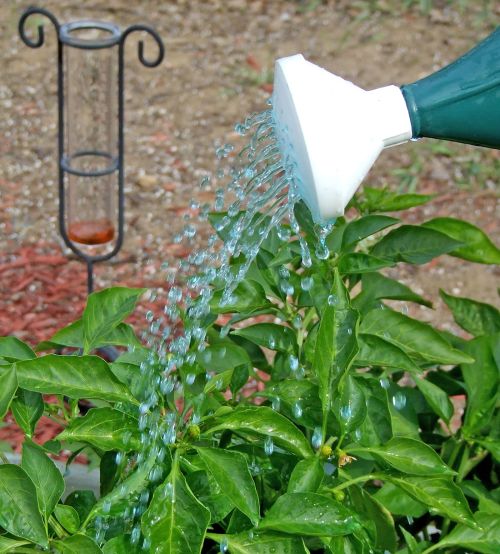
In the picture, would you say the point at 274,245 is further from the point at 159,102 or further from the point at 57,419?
the point at 159,102

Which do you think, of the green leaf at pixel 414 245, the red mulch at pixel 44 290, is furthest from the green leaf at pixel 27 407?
the red mulch at pixel 44 290

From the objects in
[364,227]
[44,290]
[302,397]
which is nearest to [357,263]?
[364,227]

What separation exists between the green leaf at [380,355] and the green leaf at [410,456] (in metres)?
0.12

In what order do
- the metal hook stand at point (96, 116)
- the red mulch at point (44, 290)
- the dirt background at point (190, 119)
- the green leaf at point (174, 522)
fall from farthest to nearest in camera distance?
the dirt background at point (190, 119) → the red mulch at point (44, 290) → the metal hook stand at point (96, 116) → the green leaf at point (174, 522)

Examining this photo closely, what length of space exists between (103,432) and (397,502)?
0.42 meters

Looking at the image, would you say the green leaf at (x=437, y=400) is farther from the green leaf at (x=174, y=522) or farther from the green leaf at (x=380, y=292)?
the green leaf at (x=174, y=522)

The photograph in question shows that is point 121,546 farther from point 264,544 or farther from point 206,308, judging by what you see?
point 206,308

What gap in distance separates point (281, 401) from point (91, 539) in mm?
293

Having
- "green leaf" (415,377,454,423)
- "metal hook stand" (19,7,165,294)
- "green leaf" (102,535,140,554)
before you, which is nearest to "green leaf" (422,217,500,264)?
"green leaf" (415,377,454,423)

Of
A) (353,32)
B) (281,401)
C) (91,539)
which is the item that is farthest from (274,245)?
(353,32)

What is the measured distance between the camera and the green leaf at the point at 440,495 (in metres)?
1.23

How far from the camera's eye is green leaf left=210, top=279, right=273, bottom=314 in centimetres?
142

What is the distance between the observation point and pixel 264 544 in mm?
1170

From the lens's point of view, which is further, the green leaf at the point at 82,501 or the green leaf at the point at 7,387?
the green leaf at the point at 82,501
